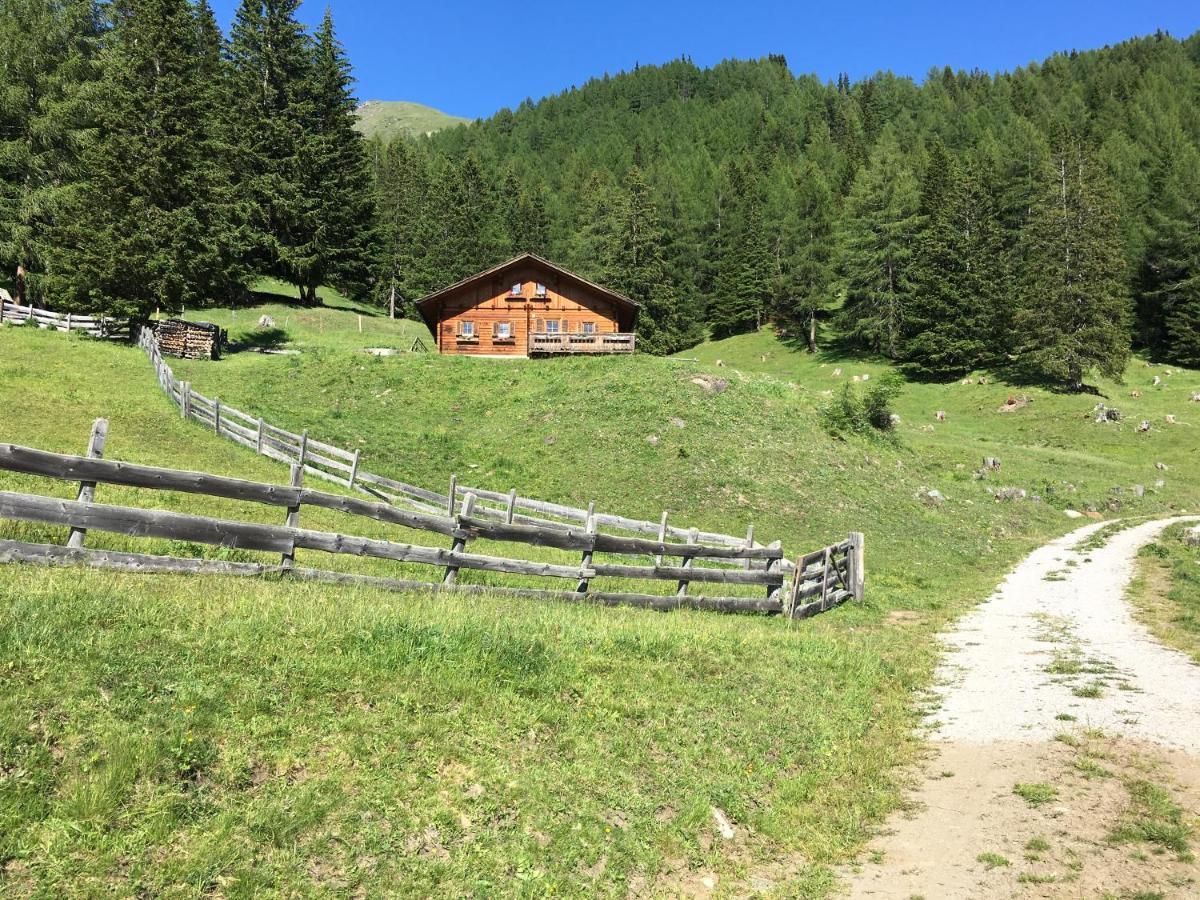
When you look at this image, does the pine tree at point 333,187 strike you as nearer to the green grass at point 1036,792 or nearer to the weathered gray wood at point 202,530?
the weathered gray wood at point 202,530

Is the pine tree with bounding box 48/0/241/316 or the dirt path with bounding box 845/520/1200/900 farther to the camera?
the pine tree with bounding box 48/0/241/316

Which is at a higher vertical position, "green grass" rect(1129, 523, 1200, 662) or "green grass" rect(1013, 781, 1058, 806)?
"green grass" rect(1013, 781, 1058, 806)

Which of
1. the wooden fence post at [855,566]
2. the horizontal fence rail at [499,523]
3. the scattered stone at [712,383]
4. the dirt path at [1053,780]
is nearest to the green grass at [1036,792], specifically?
the dirt path at [1053,780]

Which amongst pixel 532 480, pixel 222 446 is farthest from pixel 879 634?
pixel 222 446

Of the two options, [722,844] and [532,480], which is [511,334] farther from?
[722,844]

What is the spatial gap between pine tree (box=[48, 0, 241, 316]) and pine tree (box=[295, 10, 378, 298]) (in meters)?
16.7

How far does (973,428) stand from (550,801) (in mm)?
51746

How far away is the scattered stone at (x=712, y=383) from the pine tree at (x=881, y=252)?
3886 cm

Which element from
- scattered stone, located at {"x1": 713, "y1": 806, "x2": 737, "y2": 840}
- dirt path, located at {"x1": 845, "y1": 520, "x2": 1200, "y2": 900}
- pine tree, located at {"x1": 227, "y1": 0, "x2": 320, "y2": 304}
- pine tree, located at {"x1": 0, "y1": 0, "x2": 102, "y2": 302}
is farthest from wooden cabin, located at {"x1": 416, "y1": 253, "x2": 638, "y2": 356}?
scattered stone, located at {"x1": 713, "y1": 806, "x2": 737, "y2": 840}

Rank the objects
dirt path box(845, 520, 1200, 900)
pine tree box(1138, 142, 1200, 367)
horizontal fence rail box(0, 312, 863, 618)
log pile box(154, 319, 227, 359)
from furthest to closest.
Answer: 1. pine tree box(1138, 142, 1200, 367)
2. log pile box(154, 319, 227, 359)
3. horizontal fence rail box(0, 312, 863, 618)
4. dirt path box(845, 520, 1200, 900)

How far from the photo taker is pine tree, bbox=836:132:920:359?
66.2 m

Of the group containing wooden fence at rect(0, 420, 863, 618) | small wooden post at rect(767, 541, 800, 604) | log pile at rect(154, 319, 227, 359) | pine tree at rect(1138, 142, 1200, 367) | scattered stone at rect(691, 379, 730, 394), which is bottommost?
small wooden post at rect(767, 541, 800, 604)

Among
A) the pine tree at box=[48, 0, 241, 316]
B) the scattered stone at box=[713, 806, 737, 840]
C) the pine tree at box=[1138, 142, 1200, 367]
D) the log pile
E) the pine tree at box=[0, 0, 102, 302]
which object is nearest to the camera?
the scattered stone at box=[713, 806, 737, 840]

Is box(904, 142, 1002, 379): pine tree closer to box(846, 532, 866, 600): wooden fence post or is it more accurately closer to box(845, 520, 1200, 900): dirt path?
box(846, 532, 866, 600): wooden fence post
